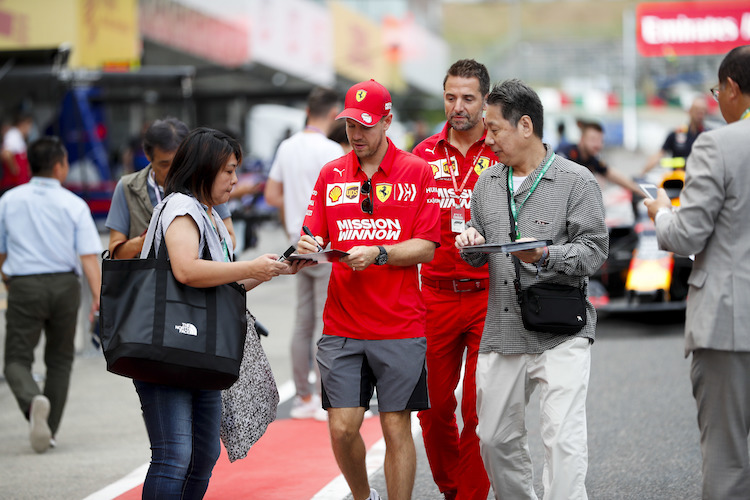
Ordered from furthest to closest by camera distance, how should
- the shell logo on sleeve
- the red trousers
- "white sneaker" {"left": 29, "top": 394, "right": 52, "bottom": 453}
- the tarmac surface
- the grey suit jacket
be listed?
"white sneaker" {"left": 29, "top": 394, "right": 52, "bottom": 453} → the tarmac surface → the red trousers → the shell logo on sleeve → the grey suit jacket

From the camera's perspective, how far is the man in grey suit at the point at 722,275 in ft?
13.8

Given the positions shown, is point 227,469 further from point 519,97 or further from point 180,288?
point 519,97

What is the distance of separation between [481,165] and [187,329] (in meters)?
2.01

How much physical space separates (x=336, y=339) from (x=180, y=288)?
37.7 inches

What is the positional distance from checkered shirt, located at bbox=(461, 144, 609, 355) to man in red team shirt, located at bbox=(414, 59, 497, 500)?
0.50m

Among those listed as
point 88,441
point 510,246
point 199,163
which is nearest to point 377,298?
point 510,246

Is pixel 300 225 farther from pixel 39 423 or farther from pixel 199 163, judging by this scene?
pixel 199 163

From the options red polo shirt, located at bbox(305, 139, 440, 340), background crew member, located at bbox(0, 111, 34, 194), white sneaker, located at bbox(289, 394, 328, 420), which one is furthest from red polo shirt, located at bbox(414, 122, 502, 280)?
background crew member, located at bbox(0, 111, 34, 194)

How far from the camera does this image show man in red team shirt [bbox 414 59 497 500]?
218 inches

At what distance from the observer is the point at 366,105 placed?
202 inches

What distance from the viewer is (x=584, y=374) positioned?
15.9 feet

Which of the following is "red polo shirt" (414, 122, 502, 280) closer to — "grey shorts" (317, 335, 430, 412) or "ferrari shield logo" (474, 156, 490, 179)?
"ferrari shield logo" (474, 156, 490, 179)

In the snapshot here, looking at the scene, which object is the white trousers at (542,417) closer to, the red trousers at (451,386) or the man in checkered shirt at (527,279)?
the man in checkered shirt at (527,279)

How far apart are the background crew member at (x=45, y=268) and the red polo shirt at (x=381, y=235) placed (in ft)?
9.16
